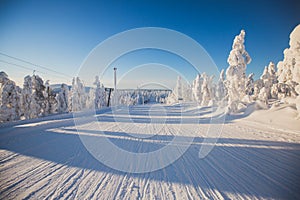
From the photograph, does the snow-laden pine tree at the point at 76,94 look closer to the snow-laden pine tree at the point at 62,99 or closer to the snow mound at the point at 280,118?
the snow-laden pine tree at the point at 62,99

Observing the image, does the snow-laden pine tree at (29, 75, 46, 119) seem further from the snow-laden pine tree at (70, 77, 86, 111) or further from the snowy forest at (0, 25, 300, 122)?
the snow-laden pine tree at (70, 77, 86, 111)

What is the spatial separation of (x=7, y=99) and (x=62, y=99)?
35.1 ft

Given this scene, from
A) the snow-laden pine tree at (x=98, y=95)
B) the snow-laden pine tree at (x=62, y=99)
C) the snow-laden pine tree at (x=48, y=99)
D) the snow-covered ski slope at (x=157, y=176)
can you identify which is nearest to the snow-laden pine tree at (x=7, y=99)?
the snow-laden pine tree at (x=48, y=99)

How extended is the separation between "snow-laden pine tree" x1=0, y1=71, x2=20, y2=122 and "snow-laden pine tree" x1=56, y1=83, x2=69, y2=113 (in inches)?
358

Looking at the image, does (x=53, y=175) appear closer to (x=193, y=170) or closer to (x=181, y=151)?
(x=193, y=170)

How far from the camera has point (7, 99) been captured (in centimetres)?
1691

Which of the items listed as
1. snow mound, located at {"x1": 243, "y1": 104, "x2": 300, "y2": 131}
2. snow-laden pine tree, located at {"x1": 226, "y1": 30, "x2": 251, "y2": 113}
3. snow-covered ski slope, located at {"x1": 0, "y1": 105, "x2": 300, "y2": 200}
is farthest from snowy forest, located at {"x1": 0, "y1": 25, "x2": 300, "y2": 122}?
snow-covered ski slope, located at {"x1": 0, "y1": 105, "x2": 300, "y2": 200}

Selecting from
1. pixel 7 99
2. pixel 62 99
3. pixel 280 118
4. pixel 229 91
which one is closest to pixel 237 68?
pixel 229 91

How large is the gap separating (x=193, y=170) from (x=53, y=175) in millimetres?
3180

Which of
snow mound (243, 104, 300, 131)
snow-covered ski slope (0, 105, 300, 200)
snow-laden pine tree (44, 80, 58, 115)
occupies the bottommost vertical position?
snow-covered ski slope (0, 105, 300, 200)

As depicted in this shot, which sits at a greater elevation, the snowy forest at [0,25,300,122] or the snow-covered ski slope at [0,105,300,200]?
the snowy forest at [0,25,300,122]

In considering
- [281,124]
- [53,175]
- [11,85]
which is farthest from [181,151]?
[11,85]

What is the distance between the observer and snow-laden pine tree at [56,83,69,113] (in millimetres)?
27116

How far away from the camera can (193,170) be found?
323 centimetres
